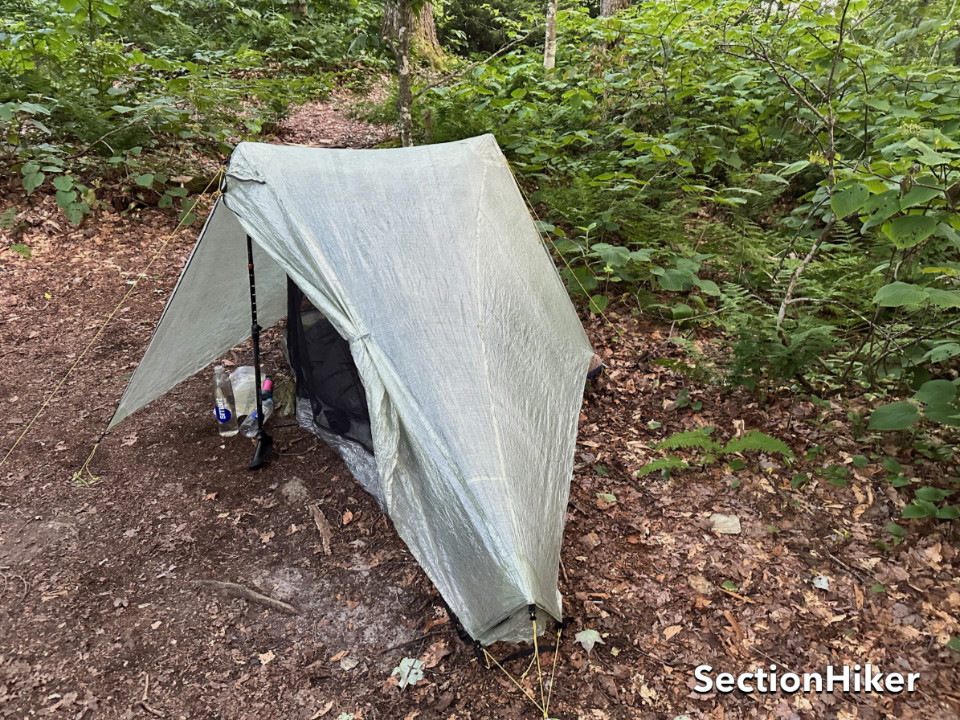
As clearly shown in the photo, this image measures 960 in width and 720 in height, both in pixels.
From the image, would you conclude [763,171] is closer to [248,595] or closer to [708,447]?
[708,447]

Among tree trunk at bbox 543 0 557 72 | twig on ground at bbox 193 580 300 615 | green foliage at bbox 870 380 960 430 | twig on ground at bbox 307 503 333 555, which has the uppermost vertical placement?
tree trunk at bbox 543 0 557 72

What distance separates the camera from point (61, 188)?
219 inches

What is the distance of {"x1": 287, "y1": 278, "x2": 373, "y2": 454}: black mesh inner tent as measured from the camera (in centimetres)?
369

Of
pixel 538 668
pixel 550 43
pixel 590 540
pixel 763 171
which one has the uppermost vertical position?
pixel 550 43

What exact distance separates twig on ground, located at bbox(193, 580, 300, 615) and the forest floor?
32 millimetres

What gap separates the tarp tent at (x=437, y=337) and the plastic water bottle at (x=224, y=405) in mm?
238

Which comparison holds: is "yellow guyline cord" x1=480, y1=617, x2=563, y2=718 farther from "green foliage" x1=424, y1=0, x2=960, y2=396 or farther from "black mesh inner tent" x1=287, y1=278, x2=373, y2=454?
"green foliage" x1=424, y1=0, x2=960, y2=396

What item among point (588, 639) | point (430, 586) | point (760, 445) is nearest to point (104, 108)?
point (430, 586)

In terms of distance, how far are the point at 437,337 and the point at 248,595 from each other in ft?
5.66

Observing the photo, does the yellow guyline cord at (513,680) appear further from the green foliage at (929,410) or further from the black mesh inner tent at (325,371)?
the green foliage at (929,410)

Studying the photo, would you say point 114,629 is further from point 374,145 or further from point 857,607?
Answer: point 374,145

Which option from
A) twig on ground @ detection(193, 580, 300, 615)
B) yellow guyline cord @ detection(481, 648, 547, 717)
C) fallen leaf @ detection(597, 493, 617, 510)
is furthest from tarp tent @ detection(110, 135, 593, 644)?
twig on ground @ detection(193, 580, 300, 615)

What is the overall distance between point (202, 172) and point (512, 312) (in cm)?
563

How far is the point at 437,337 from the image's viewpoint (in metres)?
2.89
